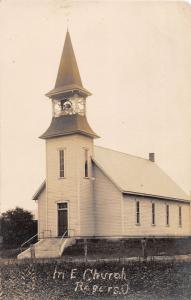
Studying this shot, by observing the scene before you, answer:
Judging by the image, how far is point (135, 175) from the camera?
109ft

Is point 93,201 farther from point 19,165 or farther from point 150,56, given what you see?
point 150,56

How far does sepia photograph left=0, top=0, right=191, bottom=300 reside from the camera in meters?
15.7

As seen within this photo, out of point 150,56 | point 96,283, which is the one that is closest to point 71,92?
point 150,56

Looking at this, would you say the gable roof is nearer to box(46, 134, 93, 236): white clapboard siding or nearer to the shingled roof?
the shingled roof

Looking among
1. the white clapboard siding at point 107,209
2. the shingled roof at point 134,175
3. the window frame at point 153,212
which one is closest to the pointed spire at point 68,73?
the shingled roof at point 134,175

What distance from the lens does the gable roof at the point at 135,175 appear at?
2975cm

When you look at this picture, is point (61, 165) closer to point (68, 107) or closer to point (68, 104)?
point (68, 107)

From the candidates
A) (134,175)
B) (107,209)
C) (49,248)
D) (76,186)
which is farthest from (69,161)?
(134,175)

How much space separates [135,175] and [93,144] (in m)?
4.70

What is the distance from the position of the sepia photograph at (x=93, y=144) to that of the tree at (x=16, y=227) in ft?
0.21

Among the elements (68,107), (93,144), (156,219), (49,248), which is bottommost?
(49,248)

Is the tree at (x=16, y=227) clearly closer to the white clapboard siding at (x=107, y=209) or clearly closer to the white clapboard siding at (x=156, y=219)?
the white clapboard siding at (x=107, y=209)

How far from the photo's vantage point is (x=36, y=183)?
29.8 metres

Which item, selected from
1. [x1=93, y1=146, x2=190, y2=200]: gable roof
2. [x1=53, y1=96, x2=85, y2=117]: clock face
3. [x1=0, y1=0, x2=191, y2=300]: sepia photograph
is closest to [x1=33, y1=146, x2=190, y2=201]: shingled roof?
[x1=93, y1=146, x2=190, y2=200]: gable roof
